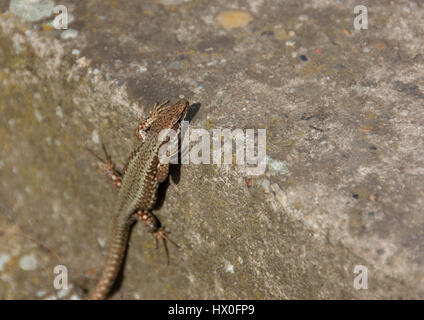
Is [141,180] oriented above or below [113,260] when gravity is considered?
above

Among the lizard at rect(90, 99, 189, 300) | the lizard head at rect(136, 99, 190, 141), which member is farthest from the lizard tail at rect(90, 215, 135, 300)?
the lizard head at rect(136, 99, 190, 141)

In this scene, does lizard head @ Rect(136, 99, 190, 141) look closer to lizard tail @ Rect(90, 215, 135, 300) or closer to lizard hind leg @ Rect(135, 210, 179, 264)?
lizard hind leg @ Rect(135, 210, 179, 264)

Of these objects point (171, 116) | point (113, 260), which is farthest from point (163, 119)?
point (113, 260)

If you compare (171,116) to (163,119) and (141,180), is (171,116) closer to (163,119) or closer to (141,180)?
(163,119)

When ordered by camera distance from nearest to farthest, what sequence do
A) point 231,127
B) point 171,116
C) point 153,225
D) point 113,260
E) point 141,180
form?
point 231,127 → point 171,116 → point 141,180 → point 153,225 → point 113,260

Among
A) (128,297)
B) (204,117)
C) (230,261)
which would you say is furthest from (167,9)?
(128,297)

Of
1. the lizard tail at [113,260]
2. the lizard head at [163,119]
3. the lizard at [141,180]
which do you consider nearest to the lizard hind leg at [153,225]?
the lizard at [141,180]
